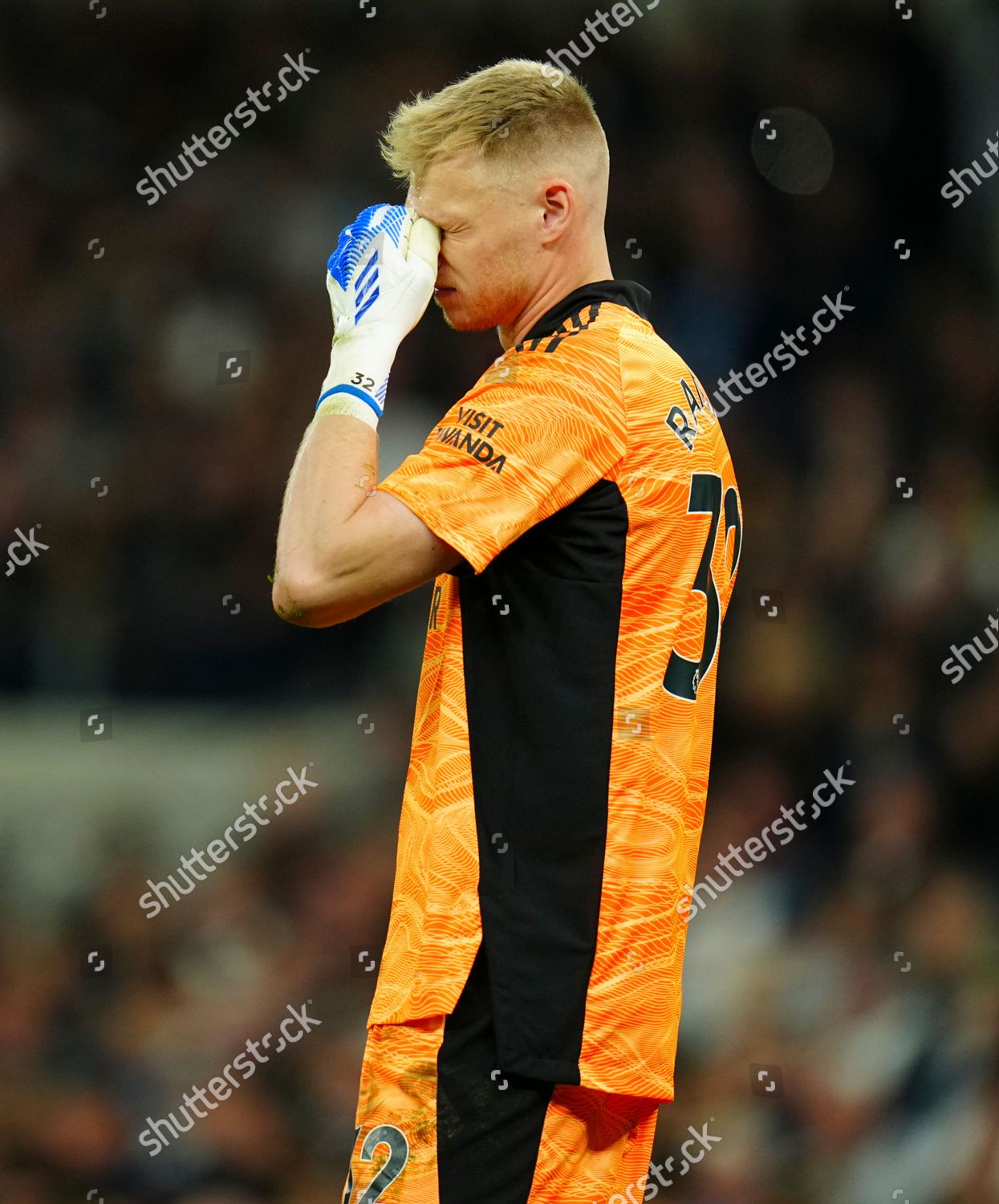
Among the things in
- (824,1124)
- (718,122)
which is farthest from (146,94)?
(824,1124)

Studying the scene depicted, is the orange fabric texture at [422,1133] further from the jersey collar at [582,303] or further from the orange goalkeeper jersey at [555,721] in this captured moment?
the jersey collar at [582,303]

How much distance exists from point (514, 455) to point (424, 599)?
1.43m

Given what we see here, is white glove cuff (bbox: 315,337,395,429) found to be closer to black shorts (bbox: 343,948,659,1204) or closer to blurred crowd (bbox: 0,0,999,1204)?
black shorts (bbox: 343,948,659,1204)

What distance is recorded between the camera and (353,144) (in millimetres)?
2699

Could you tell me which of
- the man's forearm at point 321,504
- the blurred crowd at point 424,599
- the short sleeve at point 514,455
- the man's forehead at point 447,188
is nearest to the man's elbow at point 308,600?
the man's forearm at point 321,504

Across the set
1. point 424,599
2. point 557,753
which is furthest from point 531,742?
point 424,599

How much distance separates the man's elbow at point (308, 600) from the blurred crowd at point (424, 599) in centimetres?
136

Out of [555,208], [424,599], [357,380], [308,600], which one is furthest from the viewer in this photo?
[424,599]

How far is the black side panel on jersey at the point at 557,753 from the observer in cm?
134

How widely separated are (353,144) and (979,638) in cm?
160

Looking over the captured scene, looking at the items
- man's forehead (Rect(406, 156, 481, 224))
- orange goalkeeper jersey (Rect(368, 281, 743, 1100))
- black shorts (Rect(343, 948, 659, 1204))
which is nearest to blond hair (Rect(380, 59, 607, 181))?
man's forehead (Rect(406, 156, 481, 224))

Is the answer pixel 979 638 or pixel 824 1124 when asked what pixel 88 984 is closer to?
pixel 824 1124

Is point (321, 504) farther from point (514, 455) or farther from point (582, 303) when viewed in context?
point (582, 303)

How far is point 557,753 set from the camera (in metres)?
1.34
